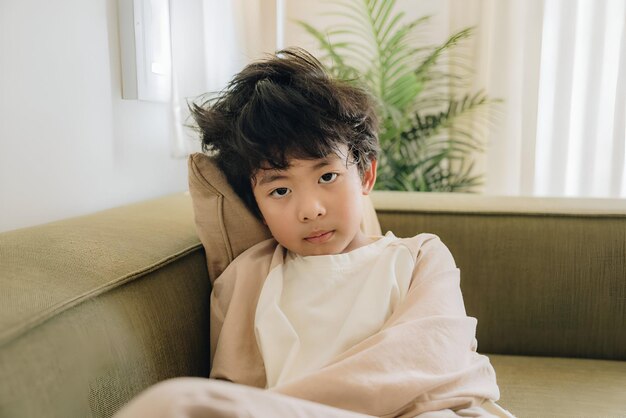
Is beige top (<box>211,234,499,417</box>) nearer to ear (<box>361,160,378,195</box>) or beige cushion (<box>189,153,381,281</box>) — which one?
beige cushion (<box>189,153,381,281</box>)

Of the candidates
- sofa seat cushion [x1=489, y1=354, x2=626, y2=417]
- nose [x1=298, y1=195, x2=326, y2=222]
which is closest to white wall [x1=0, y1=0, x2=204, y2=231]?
nose [x1=298, y1=195, x2=326, y2=222]

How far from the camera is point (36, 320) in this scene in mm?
626

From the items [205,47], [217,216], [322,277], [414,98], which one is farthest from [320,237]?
[414,98]

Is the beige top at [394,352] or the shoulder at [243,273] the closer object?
the beige top at [394,352]

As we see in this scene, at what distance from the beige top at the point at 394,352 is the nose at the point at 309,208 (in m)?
0.12

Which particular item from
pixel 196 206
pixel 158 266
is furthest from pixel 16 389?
pixel 196 206

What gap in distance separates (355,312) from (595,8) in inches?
76.5

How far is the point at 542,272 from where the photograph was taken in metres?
1.30

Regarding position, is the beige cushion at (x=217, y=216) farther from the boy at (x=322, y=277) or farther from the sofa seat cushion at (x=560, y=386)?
the sofa seat cushion at (x=560, y=386)

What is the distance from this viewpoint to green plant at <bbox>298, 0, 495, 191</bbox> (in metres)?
2.29

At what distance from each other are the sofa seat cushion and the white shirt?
13.6 inches

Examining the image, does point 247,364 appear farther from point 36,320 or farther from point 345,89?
point 345,89

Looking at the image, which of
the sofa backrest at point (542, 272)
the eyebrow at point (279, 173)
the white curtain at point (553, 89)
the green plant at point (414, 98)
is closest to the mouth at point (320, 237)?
the eyebrow at point (279, 173)

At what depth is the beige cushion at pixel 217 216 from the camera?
102 cm
